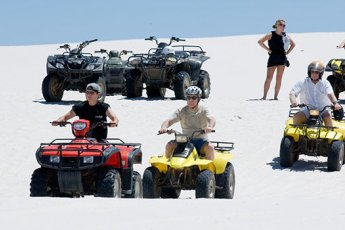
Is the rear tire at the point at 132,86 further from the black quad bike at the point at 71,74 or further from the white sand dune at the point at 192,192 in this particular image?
the black quad bike at the point at 71,74

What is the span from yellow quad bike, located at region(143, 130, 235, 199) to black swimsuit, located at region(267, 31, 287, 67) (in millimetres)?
10354

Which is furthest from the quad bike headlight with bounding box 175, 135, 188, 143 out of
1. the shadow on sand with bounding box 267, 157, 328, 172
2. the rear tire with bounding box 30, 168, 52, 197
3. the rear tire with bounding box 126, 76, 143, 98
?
the rear tire with bounding box 126, 76, 143, 98

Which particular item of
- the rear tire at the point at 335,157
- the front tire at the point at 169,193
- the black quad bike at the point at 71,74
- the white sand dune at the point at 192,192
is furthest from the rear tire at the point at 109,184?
the black quad bike at the point at 71,74

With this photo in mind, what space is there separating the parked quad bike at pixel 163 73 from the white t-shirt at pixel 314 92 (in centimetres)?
806

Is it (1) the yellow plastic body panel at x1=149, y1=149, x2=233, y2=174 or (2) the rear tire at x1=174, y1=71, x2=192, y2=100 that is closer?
(1) the yellow plastic body panel at x1=149, y1=149, x2=233, y2=174

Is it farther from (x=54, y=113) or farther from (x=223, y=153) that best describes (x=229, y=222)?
(x=54, y=113)

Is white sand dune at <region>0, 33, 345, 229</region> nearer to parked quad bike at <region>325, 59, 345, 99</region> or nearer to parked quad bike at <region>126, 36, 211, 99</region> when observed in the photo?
parked quad bike at <region>126, 36, 211, 99</region>

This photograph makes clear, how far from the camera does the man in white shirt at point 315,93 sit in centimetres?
1432

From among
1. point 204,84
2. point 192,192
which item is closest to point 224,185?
point 192,192

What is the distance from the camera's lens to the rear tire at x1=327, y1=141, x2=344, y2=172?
549 inches

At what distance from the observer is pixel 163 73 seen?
894 inches

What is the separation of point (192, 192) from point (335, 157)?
2244mm

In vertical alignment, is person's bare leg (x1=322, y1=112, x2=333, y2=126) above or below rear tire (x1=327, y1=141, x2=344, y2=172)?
above

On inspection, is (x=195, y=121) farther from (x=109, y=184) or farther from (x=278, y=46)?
(x=278, y=46)
